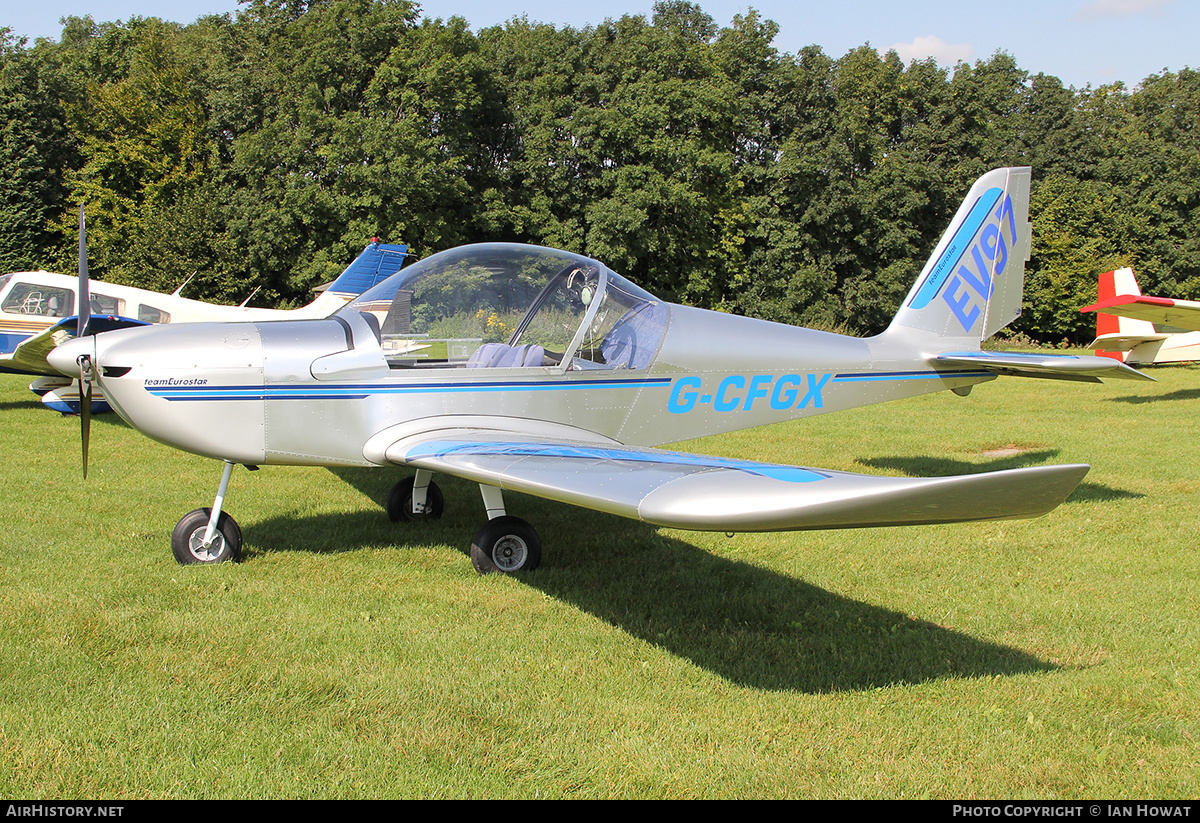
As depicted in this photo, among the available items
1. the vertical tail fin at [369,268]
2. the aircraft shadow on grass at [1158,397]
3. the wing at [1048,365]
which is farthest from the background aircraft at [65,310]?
the aircraft shadow on grass at [1158,397]

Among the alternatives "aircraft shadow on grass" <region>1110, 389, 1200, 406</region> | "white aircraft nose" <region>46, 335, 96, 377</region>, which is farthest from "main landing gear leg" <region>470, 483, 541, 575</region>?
"aircraft shadow on grass" <region>1110, 389, 1200, 406</region>

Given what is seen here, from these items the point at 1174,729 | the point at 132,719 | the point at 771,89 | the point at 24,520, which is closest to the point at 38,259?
the point at 771,89

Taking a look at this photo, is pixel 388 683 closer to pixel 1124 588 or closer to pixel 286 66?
pixel 1124 588

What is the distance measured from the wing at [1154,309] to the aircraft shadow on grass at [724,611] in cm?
1282

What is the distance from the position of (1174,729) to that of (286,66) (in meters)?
40.0

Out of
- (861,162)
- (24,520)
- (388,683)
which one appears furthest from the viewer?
(861,162)

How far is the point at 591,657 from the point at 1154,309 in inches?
649

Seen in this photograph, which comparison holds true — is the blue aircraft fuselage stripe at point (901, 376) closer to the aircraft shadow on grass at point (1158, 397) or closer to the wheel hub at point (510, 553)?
the wheel hub at point (510, 553)

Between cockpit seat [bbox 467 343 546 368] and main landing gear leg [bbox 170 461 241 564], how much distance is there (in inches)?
68.4

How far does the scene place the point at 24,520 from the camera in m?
6.28

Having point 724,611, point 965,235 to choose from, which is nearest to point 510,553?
point 724,611

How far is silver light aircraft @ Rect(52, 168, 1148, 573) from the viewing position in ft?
16.6

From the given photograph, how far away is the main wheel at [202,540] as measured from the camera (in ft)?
17.6

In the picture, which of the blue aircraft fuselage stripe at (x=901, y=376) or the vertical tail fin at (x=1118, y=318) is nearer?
the blue aircraft fuselage stripe at (x=901, y=376)
